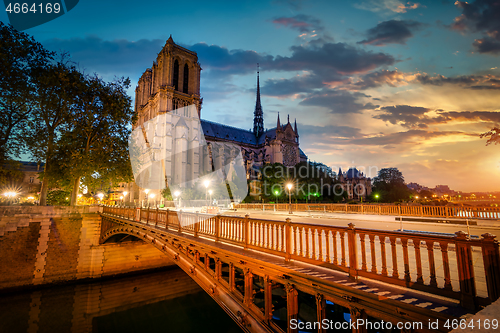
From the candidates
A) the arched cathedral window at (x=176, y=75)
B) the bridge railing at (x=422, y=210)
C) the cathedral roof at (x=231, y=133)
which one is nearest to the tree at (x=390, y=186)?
the cathedral roof at (x=231, y=133)

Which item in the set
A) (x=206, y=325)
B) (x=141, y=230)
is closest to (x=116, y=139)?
(x=141, y=230)

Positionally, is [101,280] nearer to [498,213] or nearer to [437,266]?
[437,266]

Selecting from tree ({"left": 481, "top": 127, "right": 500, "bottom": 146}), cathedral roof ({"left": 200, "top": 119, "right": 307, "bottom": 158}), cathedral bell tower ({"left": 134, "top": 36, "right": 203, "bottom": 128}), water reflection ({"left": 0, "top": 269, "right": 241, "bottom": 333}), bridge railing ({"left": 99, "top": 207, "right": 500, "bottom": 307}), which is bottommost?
water reflection ({"left": 0, "top": 269, "right": 241, "bottom": 333})

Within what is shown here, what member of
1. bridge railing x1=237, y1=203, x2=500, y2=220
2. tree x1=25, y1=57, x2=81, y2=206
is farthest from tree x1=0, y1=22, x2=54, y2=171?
bridge railing x1=237, y1=203, x2=500, y2=220

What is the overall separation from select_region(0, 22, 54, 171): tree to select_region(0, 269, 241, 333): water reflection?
10716 millimetres

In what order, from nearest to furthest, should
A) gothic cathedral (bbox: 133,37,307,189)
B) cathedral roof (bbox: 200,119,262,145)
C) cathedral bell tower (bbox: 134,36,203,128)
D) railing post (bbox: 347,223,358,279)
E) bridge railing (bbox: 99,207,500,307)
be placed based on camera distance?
bridge railing (bbox: 99,207,500,307) < railing post (bbox: 347,223,358,279) < cathedral bell tower (bbox: 134,36,203,128) < gothic cathedral (bbox: 133,37,307,189) < cathedral roof (bbox: 200,119,262,145)

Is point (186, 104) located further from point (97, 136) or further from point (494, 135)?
point (494, 135)

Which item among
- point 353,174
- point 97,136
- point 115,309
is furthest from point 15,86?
point 353,174

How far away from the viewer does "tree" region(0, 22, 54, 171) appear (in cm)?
1758

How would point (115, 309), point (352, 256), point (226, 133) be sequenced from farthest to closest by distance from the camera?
1. point (226, 133)
2. point (115, 309)
3. point (352, 256)

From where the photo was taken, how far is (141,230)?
12.5 metres

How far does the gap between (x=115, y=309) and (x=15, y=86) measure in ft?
57.7

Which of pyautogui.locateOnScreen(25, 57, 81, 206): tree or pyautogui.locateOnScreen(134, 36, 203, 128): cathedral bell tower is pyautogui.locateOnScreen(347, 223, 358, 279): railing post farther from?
pyautogui.locateOnScreen(134, 36, 203, 128): cathedral bell tower

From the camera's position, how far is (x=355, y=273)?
400 cm
